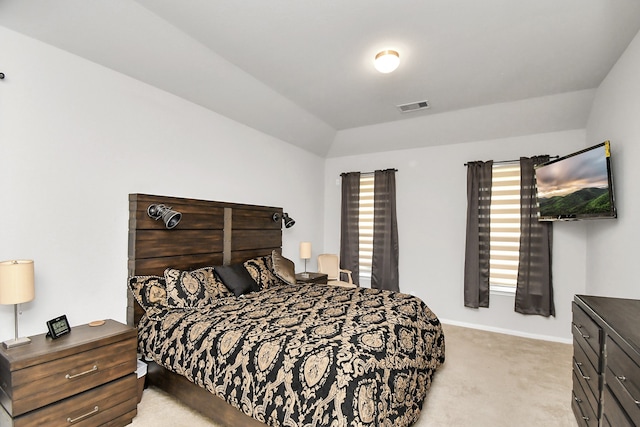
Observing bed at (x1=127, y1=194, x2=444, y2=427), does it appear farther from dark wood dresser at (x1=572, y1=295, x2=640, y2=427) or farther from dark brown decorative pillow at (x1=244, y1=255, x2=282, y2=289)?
dark wood dresser at (x1=572, y1=295, x2=640, y2=427)

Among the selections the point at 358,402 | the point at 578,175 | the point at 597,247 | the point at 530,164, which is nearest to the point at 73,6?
the point at 358,402

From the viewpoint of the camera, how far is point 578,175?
3.13 m

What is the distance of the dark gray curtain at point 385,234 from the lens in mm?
5023

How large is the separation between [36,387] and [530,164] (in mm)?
5345

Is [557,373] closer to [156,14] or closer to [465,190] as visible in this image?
[465,190]

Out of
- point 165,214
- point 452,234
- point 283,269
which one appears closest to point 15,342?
point 165,214

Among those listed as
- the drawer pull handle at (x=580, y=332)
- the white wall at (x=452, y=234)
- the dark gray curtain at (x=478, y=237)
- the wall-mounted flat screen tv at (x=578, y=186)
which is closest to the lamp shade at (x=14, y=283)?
the drawer pull handle at (x=580, y=332)

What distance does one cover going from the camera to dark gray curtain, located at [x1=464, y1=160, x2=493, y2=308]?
173 inches

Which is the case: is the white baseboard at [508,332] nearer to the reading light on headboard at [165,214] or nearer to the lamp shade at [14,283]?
the reading light on headboard at [165,214]

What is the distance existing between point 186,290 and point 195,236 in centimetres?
72

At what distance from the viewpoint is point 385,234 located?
5.08m

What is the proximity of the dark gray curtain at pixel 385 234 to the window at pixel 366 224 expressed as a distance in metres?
0.14

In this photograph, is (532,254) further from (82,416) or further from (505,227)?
(82,416)

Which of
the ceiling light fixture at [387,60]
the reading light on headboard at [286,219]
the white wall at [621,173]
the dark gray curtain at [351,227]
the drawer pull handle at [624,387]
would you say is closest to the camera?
the drawer pull handle at [624,387]
